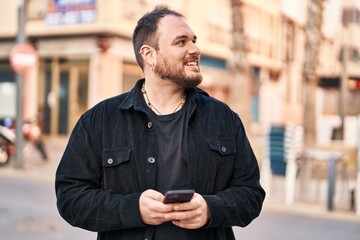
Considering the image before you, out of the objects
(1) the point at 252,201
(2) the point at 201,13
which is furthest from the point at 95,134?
(2) the point at 201,13

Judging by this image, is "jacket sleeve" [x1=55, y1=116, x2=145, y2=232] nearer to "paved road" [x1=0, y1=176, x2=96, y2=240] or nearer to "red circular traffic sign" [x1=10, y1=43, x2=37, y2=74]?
"paved road" [x1=0, y1=176, x2=96, y2=240]

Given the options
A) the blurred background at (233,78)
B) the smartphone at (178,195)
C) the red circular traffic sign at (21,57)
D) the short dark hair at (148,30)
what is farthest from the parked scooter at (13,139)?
the smartphone at (178,195)

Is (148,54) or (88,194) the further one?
(148,54)

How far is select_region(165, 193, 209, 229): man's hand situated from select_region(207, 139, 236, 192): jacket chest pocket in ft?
0.57

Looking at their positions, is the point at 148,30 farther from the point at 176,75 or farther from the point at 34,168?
the point at 34,168

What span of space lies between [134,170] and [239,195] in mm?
406

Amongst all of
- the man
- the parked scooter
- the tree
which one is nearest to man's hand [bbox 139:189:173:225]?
the man

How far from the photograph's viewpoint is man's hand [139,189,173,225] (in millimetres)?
1967

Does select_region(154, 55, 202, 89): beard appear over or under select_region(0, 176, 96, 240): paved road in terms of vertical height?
over

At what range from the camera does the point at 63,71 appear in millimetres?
21172

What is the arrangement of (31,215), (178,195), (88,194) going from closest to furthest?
1. (178,195)
2. (88,194)
3. (31,215)

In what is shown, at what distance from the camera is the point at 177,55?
2225 mm

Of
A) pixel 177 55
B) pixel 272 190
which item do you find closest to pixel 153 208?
pixel 177 55

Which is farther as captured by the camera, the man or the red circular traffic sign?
the red circular traffic sign
